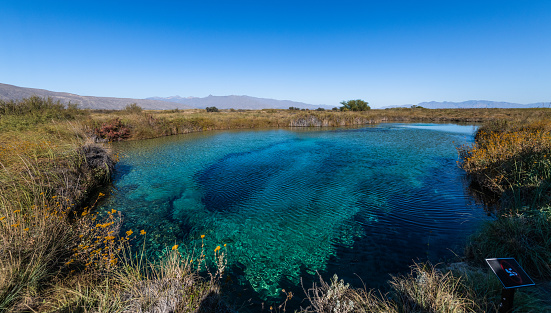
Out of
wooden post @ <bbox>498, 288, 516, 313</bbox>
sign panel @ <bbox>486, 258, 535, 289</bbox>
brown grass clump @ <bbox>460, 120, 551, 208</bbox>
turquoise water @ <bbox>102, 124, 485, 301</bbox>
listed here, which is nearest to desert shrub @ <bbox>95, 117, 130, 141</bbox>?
turquoise water @ <bbox>102, 124, 485, 301</bbox>

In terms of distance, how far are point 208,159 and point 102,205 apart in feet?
31.5

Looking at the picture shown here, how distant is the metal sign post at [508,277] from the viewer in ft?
7.99

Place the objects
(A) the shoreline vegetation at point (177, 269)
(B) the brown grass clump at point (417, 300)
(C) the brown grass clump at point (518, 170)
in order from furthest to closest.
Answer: (C) the brown grass clump at point (518, 170) < (A) the shoreline vegetation at point (177, 269) < (B) the brown grass clump at point (417, 300)

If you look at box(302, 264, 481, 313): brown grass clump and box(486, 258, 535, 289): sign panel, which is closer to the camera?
box(486, 258, 535, 289): sign panel

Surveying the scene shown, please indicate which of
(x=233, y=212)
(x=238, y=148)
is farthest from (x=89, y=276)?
(x=238, y=148)

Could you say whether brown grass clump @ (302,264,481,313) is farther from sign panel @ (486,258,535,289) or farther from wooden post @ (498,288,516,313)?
sign panel @ (486,258,535,289)

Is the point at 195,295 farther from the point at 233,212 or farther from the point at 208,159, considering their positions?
the point at 208,159

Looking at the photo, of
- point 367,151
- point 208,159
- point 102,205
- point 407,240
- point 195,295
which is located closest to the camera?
point 195,295

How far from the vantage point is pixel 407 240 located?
7.06 meters

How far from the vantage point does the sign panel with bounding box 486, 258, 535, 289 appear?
242 centimetres

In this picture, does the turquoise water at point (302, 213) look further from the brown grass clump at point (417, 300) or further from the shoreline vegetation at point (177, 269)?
the brown grass clump at point (417, 300)

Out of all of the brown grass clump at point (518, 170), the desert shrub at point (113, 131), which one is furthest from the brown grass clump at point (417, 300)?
the desert shrub at point (113, 131)

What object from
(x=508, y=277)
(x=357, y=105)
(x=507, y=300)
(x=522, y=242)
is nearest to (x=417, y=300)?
(x=507, y=300)

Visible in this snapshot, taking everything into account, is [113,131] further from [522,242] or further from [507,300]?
[522,242]
